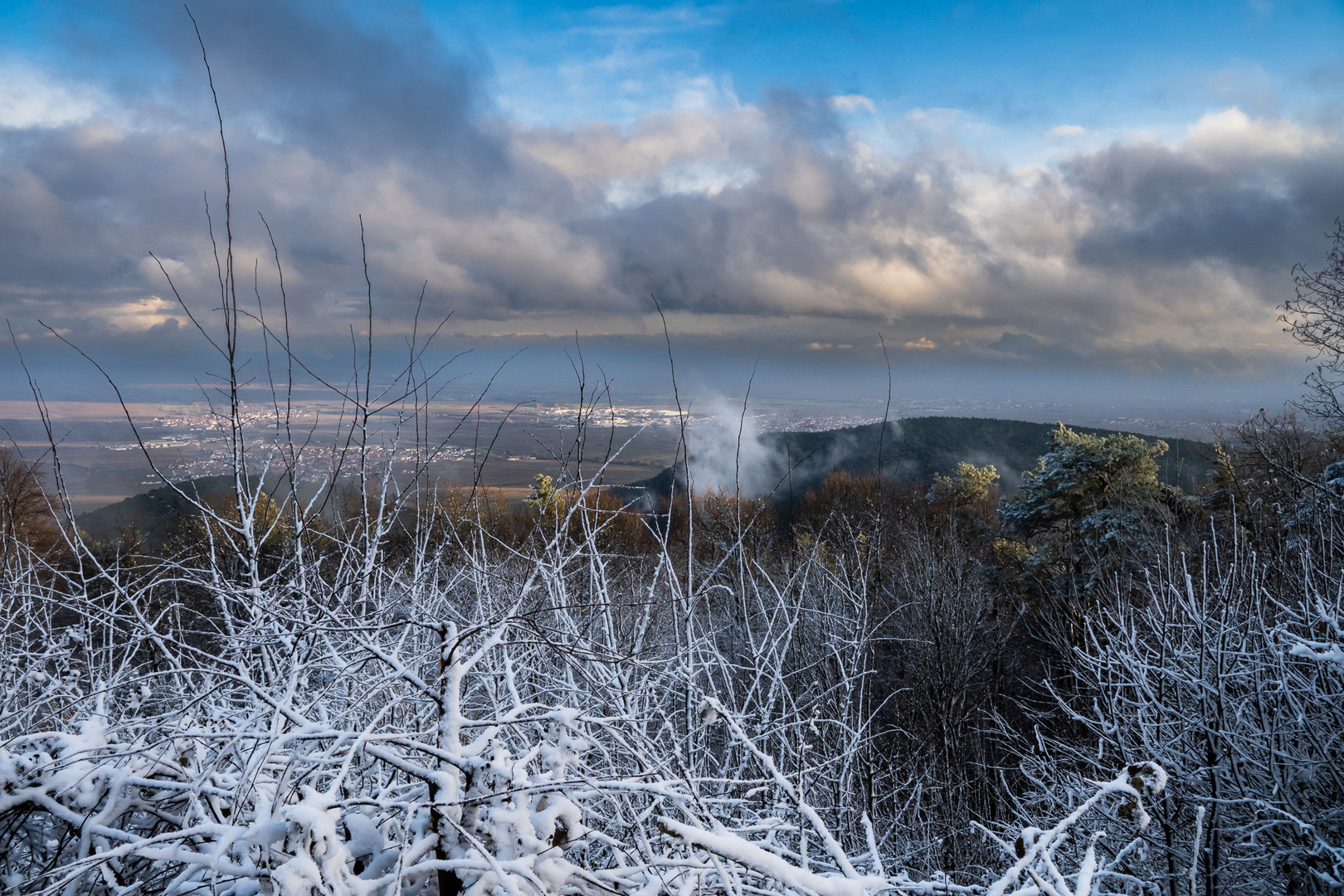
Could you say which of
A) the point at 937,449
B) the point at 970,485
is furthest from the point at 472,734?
the point at 937,449

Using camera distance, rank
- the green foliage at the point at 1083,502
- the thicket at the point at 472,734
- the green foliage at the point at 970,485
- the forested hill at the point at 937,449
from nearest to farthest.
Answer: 1. the thicket at the point at 472,734
2. the green foliage at the point at 1083,502
3. the green foliage at the point at 970,485
4. the forested hill at the point at 937,449

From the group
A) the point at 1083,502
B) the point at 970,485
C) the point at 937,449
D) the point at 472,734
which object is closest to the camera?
the point at 472,734

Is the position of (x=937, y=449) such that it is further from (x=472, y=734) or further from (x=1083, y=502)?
(x=472, y=734)

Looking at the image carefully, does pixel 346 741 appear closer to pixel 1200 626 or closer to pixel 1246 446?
pixel 1200 626

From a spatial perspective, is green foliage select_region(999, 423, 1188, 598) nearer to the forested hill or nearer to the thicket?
the thicket

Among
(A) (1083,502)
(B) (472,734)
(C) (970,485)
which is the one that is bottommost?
(C) (970,485)

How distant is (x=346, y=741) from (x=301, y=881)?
0.99 feet

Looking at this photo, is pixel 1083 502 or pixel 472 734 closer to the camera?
pixel 472 734

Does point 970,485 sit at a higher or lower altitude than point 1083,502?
lower

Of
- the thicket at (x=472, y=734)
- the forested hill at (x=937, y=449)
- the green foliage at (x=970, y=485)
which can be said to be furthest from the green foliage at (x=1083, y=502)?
the forested hill at (x=937, y=449)

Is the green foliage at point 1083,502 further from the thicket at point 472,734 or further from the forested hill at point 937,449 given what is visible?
the forested hill at point 937,449

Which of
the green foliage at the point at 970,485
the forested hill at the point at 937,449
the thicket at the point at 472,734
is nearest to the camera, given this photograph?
the thicket at the point at 472,734

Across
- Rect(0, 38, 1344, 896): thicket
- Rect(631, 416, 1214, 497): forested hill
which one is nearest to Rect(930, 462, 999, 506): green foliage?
Rect(631, 416, 1214, 497): forested hill

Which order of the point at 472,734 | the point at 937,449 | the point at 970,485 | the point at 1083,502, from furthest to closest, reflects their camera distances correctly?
1. the point at 937,449
2. the point at 970,485
3. the point at 1083,502
4. the point at 472,734
